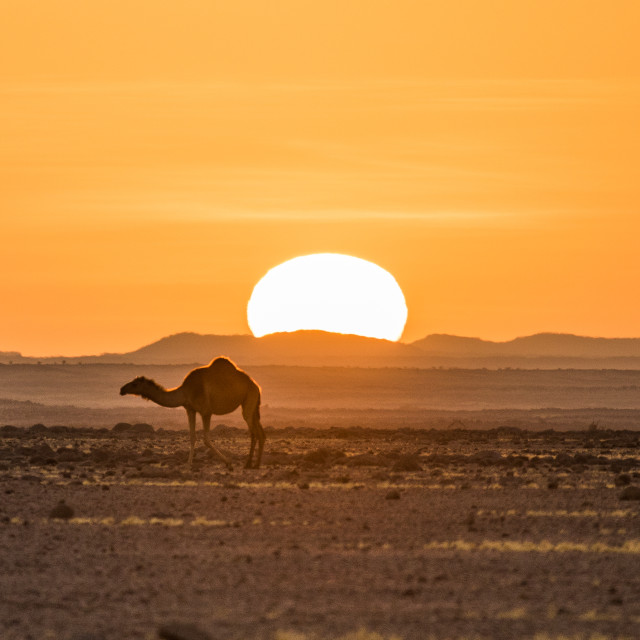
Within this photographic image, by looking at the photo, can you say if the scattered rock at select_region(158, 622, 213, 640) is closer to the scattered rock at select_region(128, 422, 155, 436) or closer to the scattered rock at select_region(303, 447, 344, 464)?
the scattered rock at select_region(303, 447, 344, 464)

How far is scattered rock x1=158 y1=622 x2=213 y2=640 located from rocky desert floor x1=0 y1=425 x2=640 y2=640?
2 centimetres

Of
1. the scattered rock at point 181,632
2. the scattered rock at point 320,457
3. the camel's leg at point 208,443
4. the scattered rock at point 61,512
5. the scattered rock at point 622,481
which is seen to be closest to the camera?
the scattered rock at point 181,632

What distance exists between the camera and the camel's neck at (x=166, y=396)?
29975 mm

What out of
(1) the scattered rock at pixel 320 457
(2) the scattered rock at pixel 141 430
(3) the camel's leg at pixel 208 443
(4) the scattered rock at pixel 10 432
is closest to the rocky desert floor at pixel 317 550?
(1) the scattered rock at pixel 320 457

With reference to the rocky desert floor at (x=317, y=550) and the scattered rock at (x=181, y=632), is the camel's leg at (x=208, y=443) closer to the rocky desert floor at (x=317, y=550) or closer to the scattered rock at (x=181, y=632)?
the rocky desert floor at (x=317, y=550)

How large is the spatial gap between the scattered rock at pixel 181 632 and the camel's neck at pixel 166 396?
60.4ft

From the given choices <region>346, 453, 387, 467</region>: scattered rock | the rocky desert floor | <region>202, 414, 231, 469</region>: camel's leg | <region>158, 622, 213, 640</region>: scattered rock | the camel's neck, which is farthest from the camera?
<region>346, 453, 387, 467</region>: scattered rock

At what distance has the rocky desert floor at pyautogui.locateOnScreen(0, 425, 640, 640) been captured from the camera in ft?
40.6

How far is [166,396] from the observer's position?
99.8ft

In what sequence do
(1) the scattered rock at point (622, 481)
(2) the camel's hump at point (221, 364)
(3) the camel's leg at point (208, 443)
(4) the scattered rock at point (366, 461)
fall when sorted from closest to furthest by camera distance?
(1) the scattered rock at point (622, 481), (3) the camel's leg at point (208, 443), (2) the camel's hump at point (221, 364), (4) the scattered rock at point (366, 461)

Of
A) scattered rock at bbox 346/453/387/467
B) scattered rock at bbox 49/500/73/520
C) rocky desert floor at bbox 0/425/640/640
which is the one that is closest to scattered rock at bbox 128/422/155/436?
scattered rock at bbox 346/453/387/467

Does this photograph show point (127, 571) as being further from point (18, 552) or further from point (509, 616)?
point (509, 616)

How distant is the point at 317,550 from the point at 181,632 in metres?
5.63

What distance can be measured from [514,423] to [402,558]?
53.6 metres
